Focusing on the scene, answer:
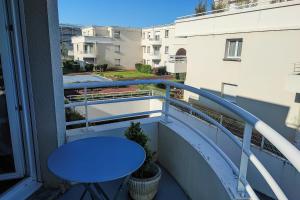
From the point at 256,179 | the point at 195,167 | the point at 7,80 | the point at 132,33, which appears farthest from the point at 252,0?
the point at 132,33

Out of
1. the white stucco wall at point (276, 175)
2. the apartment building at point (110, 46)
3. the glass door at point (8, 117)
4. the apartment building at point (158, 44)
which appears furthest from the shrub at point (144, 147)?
the apartment building at point (110, 46)

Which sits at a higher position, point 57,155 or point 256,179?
point 57,155

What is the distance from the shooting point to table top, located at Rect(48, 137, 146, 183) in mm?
1612

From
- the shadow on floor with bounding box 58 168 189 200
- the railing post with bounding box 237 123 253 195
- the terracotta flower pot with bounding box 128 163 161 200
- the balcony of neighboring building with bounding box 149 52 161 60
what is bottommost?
the shadow on floor with bounding box 58 168 189 200

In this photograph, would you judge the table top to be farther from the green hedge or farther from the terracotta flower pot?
the green hedge

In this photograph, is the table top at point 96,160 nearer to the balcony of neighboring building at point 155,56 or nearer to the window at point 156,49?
the balcony of neighboring building at point 155,56

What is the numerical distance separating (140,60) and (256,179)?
3355 centimetres

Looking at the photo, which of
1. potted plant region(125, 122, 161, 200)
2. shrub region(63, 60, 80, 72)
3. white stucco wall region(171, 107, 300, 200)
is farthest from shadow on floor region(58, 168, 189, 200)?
shrub region(63, 60, 80, 72)

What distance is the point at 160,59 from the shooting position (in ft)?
107

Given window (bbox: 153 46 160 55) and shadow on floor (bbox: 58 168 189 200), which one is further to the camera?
window (bbox: 153 46 160 55)

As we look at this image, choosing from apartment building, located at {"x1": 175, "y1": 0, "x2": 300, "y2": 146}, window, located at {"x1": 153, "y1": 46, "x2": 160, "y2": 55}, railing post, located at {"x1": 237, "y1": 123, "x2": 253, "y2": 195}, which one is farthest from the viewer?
window, located at {"x1": 153, "y1": 46, "x2": 160, "y2": 55}

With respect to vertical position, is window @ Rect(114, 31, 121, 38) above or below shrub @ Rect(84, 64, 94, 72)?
above

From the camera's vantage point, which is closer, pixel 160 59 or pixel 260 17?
pixel 260 17

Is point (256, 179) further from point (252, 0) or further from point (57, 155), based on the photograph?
point (252, 0)
